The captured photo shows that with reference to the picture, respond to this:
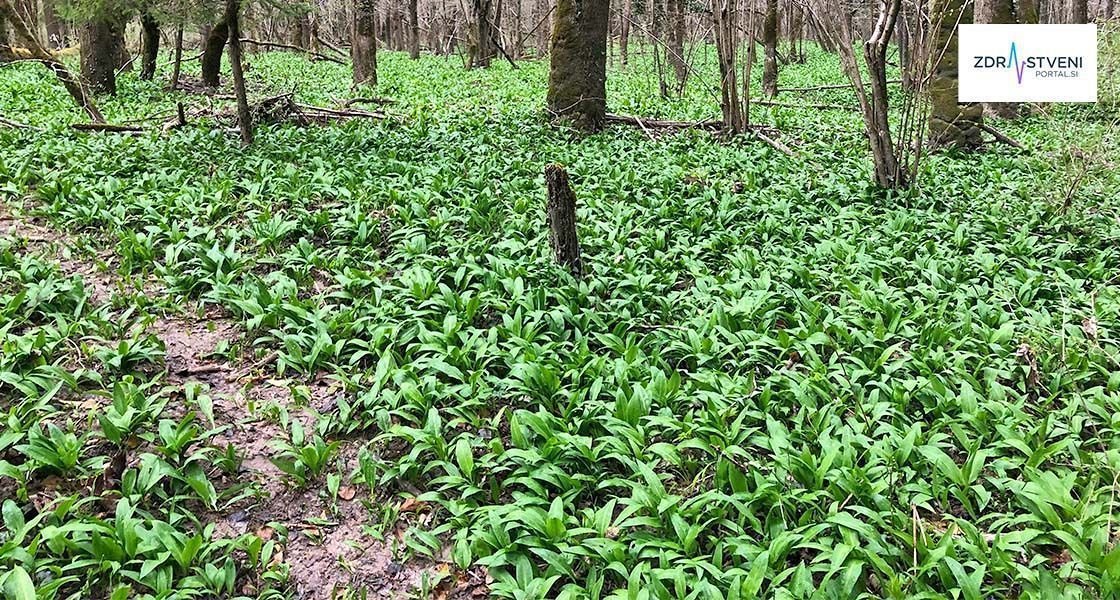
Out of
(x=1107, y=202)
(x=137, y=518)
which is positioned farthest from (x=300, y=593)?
(x=1107, y=202)

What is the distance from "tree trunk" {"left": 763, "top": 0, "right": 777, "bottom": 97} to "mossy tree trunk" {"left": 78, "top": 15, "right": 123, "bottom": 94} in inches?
377

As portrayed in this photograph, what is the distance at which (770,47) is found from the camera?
11828 millimetres

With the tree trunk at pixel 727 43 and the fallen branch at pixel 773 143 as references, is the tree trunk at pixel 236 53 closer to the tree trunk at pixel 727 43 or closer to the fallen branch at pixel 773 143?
the tree trunk at pixel 727 43

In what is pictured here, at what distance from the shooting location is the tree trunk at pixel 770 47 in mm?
11719

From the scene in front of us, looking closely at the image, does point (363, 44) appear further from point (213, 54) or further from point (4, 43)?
point (4, 43)

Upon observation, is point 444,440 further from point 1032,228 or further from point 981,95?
point 981,95

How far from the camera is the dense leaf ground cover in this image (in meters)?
2.56

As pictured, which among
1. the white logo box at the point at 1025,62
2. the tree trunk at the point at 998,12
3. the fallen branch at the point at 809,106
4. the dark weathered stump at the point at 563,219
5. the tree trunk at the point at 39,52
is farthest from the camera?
the fallen branch at the point at 809,106

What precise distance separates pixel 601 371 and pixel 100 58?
1013cm

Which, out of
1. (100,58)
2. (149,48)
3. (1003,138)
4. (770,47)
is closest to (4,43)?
(100,58)

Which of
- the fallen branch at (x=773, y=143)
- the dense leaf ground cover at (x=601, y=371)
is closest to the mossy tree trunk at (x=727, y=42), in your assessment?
the fallen branch at (x=773, y=143)

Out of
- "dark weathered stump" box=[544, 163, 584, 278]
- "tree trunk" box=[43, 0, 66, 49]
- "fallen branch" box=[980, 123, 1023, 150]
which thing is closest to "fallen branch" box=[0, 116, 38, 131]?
"dark weathered stump" box=[544, 163, 584, 278]

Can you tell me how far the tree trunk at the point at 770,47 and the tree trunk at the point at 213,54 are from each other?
8245 mm

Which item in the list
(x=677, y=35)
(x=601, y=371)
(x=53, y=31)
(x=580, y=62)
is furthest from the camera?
(x=53, y=31)
